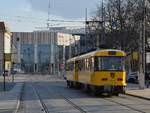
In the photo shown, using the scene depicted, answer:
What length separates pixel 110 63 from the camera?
38125mm

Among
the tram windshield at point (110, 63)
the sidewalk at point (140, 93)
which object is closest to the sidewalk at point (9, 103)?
the tram windshield at point (110, 63)

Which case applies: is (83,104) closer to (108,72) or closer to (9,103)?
(9,103)

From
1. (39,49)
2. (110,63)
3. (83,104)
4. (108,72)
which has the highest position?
(39,49)

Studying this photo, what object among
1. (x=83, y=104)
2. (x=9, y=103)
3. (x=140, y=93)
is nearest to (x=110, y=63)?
(x=140, y=93)

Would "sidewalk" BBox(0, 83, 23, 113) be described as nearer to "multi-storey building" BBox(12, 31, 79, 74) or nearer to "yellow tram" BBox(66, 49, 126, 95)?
"yellow tram" BBox(66, 49, 126, 95)

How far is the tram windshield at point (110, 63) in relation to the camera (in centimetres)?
3803

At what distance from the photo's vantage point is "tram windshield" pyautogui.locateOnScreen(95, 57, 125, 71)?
1497 inches

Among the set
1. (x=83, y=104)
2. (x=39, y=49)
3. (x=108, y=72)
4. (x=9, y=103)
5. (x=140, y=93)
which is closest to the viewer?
(x=83, y=104)

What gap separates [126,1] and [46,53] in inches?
4778

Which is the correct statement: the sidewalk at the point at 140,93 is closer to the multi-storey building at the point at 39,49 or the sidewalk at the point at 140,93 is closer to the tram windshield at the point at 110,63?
the tram windshield at the point at 110,63

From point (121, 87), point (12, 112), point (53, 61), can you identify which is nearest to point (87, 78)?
point (121, 87)

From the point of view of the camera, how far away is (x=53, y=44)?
615ft

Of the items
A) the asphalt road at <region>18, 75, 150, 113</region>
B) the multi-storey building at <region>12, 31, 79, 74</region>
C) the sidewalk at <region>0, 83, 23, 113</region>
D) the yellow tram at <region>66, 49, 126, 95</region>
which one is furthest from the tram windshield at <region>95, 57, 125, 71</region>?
the multi-storey building at <region>12, 31, 79, 74</region>

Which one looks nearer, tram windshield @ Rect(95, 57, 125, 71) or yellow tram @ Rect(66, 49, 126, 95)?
yellow tram @ Rect(66, 49, 126, 95)
